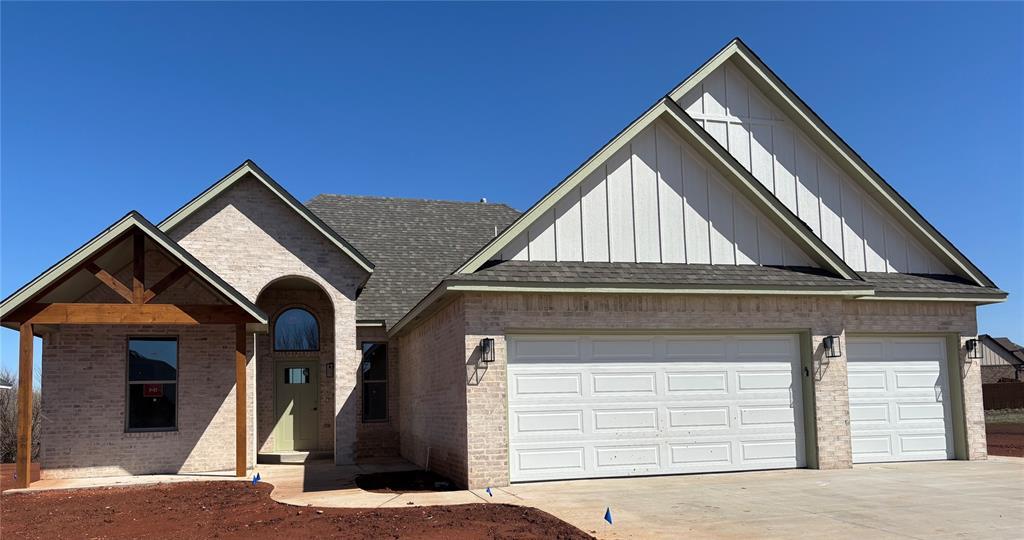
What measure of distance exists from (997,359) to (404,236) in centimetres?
5238

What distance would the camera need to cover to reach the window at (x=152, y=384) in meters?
16.4

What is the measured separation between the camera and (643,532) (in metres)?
8.52

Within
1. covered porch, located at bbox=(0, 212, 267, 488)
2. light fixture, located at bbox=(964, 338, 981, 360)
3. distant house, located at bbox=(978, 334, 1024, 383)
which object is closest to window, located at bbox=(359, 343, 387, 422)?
covered porch, located at bbox=(0, 212, 267, 488)

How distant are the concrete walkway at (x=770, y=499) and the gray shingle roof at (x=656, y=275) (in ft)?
10.2

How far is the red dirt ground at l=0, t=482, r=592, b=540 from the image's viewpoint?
888 cm

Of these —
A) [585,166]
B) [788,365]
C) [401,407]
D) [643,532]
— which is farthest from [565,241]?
[401,407]

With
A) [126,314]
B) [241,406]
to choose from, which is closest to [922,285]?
[241,406]

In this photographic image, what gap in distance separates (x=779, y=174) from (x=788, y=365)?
406 centimetres

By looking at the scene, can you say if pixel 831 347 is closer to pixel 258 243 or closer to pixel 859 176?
pixel 859 176

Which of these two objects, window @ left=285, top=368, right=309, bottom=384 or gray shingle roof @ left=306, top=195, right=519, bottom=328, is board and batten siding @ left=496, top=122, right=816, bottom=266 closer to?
gray shingle roof @ left=306, top=195, right=519, bottom=328

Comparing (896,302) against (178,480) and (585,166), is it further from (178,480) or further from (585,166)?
(178,480)

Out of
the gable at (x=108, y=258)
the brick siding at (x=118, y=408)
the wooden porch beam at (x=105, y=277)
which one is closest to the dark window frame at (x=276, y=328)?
the brick siding at (x=118, y=408)

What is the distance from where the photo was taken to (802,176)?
53.0 ft

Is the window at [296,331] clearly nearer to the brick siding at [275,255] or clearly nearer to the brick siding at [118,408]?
the brick siding at [275,255]
